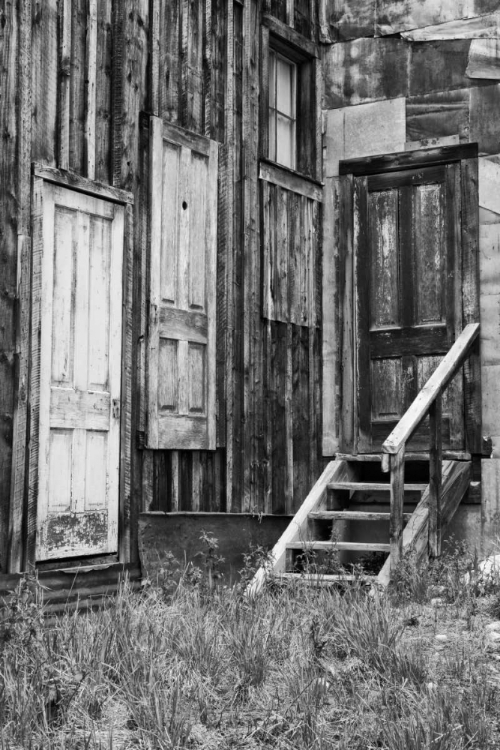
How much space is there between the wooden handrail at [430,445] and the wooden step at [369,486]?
0.65 m

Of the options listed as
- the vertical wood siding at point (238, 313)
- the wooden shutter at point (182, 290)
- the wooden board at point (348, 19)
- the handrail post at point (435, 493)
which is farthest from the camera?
the wooden board at point (348, 19)

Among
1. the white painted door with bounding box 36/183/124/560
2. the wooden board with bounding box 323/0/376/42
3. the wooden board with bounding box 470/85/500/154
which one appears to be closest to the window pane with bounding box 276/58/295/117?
the wooden board with bounding box 323/0/376/42

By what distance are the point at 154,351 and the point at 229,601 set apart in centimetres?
225

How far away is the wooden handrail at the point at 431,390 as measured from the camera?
22.7 ft

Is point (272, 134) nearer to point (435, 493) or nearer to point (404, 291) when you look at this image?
point (404, 291)

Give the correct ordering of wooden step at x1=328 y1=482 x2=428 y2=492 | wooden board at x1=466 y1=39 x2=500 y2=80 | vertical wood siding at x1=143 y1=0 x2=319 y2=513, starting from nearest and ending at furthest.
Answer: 1. vertical wood siding at x1=143 y1=0 x2=319 y2=513
2. wooden step at x1=328 y1=482 x2=428 y2=492
3. wooden board at x1=466 y1=39 x2=500 y2=80

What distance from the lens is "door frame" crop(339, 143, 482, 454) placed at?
8.66 metres

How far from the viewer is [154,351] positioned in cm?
740

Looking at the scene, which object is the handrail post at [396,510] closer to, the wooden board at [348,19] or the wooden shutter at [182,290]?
the wooden shutter at [182,290]

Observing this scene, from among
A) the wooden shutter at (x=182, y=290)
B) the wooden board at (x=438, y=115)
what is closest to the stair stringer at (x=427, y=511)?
the wooden shutter at (x=182, y=290)

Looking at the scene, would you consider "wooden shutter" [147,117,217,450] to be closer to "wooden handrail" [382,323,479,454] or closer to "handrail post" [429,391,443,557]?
A: "wooden handrail" [382,323,479,454]

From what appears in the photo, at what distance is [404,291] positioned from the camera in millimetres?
9016

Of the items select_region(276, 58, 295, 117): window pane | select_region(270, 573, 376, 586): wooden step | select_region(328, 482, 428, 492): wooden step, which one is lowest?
select_region(270, 573, 376, 586): wooden step

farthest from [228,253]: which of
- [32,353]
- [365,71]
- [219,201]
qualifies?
[365,71]
